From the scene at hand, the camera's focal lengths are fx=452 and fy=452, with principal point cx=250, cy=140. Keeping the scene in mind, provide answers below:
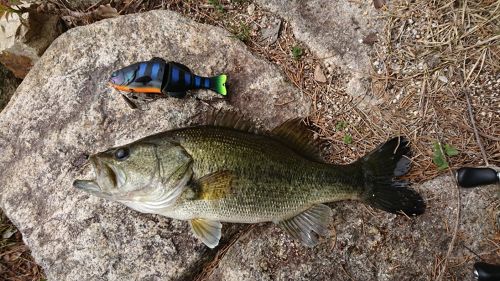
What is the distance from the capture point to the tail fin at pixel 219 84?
396cm

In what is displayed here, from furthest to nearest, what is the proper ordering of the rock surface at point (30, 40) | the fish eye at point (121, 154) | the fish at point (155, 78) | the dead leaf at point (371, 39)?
the rock surface at point (30, 40) → the dead leaf at point (371, 39) → the fish at point (155, 78) → the fish eye at point (121, 154)

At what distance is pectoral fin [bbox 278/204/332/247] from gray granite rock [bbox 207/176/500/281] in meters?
0.11

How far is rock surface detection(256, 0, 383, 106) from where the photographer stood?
14.0 feet

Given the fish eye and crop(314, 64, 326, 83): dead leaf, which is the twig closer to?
crop(314, 64, 326, 83): dead leaf

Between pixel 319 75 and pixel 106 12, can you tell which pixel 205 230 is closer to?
pixel 319 75

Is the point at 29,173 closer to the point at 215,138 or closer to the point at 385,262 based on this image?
the point at 215,138

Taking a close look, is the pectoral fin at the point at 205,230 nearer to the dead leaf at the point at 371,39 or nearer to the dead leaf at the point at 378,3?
the dead leaf at the point at 371,39

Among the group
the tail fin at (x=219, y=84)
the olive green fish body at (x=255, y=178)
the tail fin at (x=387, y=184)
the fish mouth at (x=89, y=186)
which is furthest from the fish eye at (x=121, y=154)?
the tail fin at (x=387, y=184)

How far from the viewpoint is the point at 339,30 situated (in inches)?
172

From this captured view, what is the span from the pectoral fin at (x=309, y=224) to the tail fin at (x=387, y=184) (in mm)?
359

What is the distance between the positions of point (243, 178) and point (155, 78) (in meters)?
1.13

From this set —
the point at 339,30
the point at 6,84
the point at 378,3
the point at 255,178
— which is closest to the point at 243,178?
the point at 255,178

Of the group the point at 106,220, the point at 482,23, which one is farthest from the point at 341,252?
the point at 482,23

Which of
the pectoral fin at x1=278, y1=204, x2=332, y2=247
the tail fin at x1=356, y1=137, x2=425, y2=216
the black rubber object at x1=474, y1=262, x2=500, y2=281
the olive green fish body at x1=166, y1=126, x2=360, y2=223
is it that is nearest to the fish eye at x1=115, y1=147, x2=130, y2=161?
the olive green fish body at x1=166, y1=126, x2=360, y2=223
